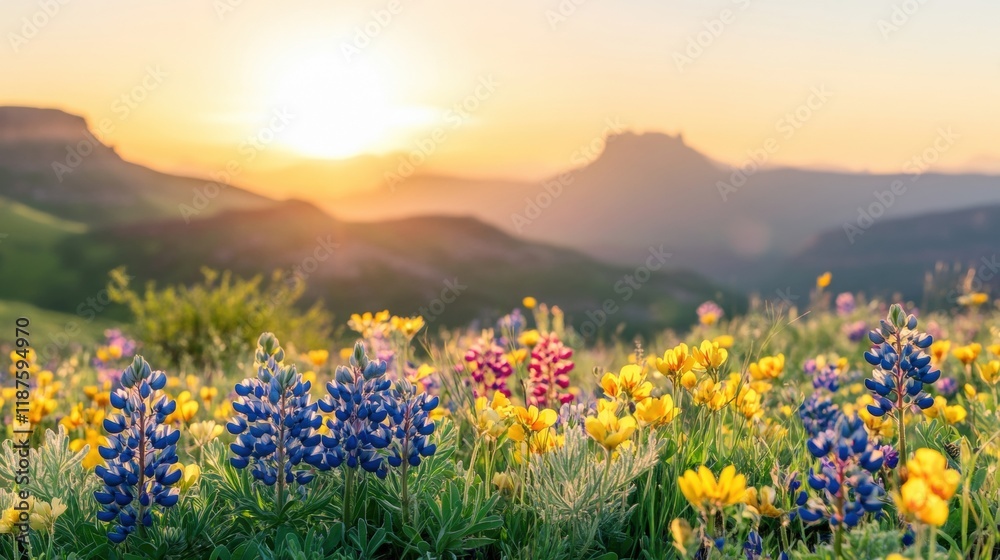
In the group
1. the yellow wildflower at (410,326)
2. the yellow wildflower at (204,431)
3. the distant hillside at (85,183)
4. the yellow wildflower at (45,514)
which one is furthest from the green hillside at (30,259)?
the yellow wildflower at (45,514)

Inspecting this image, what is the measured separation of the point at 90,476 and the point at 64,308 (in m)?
28.5

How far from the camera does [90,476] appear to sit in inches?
118

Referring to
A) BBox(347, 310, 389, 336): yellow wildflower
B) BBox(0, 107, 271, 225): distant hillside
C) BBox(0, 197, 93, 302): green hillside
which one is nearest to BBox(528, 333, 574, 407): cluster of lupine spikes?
BBox(347, 310, 389, 336): yellow wildflower

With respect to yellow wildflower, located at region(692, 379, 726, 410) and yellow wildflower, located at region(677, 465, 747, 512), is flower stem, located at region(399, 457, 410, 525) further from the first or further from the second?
yellow wildflower, located at region(692, 379, 726, 410)

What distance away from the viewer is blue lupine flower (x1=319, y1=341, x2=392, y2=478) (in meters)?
2.45

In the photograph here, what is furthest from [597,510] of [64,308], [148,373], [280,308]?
[64,308]

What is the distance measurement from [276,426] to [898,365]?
6.99ft

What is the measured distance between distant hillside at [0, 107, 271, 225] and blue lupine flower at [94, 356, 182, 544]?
4049 cm

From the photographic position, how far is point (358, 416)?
2.49 meters

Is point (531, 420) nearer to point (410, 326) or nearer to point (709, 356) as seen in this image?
point (709, 356)

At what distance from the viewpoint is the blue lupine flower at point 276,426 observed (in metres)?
2.44

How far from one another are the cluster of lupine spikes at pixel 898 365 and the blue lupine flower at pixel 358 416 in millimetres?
1650

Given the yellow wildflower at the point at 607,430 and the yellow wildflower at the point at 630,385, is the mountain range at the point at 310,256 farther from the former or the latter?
the yellow wildflower at the point at 607,430

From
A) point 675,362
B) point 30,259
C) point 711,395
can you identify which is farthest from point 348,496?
point 30,259
